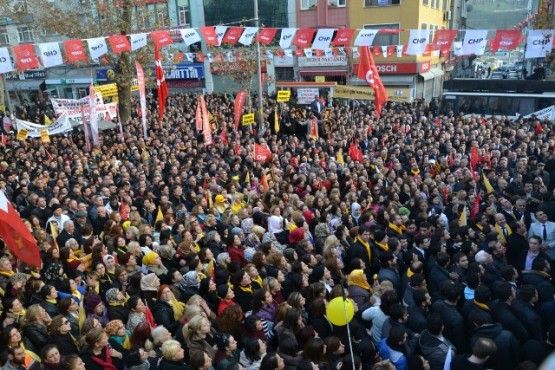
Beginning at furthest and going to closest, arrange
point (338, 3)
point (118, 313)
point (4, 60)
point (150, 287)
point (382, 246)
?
point (338, 3) → point (4, 60) → point (382, 246) → point (150, 287) → point (118, 313)

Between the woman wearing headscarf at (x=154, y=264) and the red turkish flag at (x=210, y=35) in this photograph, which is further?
the red turkish flag at (x=210, y=35)

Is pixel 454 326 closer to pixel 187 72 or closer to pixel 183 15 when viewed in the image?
pixel 183 15

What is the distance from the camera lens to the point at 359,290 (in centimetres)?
566

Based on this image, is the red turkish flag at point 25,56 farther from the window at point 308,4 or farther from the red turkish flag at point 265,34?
the window at point 308,4

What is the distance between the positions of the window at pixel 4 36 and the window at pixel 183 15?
14687 millimetres

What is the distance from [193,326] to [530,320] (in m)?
3.26

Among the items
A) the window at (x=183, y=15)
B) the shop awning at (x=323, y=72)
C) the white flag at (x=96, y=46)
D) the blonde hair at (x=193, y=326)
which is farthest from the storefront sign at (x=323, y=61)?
the blonde hair at (x=193, y=326)

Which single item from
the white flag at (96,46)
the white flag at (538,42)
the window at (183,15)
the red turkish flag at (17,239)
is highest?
the window at (183,15)

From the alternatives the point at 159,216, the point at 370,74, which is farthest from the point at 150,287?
the point at 370,74

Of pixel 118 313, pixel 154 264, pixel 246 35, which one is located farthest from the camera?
pixel 246 35

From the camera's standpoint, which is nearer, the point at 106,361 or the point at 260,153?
the point at 106,361

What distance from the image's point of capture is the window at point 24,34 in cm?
3825

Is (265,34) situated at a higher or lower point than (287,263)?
higher

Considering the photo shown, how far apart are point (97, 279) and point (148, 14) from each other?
61.7ft
